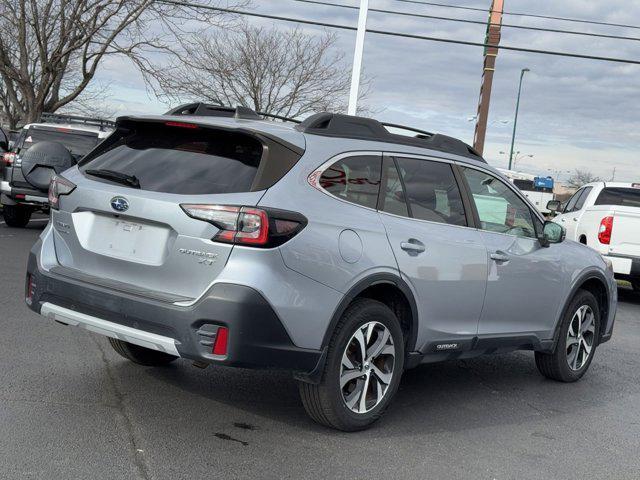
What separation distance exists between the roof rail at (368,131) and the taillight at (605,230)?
279 inches

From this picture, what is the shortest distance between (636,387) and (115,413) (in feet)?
14.0

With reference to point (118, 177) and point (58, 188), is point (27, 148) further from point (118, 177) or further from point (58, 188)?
point (118, 177)

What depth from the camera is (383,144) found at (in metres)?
5.03

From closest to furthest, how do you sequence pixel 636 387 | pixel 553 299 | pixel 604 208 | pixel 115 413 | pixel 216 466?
pixel 216 466 < pixel 115 413 < pixel 553 299 < pixel 636 387 < pixel 604 208

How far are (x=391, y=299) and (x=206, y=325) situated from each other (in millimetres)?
1343

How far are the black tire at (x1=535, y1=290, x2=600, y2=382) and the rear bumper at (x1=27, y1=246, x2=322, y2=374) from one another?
9.40 ft

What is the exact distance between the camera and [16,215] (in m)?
15.0

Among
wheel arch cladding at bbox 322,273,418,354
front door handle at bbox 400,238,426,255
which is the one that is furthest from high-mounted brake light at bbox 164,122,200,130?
front door handle at bbox 400,238,426,255

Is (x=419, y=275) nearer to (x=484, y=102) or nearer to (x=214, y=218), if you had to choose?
(x=214, y=218)

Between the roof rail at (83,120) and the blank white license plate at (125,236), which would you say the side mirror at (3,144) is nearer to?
the roof rail at (83,120)

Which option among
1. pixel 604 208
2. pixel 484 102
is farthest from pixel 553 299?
pixel 484 102

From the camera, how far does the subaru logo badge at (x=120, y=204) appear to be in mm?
4348

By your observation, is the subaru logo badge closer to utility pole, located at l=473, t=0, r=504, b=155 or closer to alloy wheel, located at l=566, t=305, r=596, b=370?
alloy wheel, located at l=566, t=305, r=596, b=370

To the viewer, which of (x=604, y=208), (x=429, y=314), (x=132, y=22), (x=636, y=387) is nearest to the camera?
(x=429, y=314)
